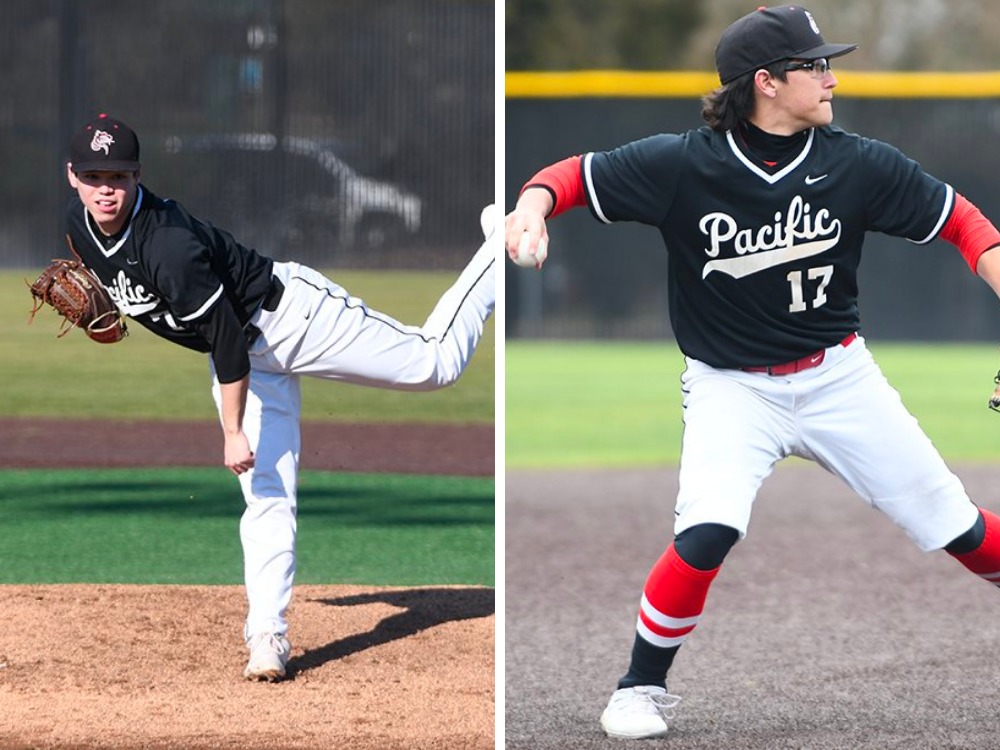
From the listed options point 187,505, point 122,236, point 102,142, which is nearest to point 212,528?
point 187,505

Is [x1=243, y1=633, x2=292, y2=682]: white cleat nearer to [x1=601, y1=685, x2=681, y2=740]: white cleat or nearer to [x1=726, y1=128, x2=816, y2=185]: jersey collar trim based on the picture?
[x1=601, y1=685, x2=681, y2=740]: white cleat

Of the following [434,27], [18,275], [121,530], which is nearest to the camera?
[121,530]

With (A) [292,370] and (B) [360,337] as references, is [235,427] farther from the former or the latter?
(B) [360,337]

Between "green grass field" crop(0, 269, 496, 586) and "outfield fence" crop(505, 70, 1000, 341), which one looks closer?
"green grass field" crop(0, 269, 496, 586)

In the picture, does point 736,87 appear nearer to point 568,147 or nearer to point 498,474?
point 498,474

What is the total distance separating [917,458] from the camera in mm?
3943

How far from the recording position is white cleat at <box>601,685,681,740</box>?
3.89 meters

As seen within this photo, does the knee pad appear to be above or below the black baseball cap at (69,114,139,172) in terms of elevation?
below

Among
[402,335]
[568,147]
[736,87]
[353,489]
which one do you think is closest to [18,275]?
[568,147]

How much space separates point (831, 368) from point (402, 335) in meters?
1.50

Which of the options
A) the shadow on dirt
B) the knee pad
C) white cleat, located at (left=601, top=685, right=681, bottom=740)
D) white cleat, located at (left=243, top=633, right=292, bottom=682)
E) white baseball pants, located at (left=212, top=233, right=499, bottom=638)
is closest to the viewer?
the knee pad

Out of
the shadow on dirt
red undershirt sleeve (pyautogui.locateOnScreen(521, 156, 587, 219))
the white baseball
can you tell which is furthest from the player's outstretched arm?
the white baseball

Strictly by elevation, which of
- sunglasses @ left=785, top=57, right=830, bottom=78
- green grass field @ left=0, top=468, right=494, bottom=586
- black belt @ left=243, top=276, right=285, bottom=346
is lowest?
green grass field @ left=0, top=468, right=494, bottom=586

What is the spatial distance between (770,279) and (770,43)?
541 mm
